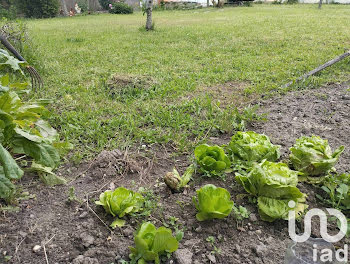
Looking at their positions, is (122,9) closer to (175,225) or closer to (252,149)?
(252,149)

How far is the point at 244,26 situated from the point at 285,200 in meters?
8.73

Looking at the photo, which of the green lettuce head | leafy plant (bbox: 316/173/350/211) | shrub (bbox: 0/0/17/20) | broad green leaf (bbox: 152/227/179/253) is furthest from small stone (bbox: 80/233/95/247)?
shrub (bbox: 0/0/17/20)

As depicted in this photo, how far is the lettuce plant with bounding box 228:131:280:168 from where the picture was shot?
2146 millimetres

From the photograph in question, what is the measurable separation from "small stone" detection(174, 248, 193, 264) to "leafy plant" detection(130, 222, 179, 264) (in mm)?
54

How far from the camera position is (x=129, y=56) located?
5797 mm

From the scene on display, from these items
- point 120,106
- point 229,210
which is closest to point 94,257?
point 229,210

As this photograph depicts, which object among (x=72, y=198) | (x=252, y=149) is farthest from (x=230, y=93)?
(x=72, y=198)

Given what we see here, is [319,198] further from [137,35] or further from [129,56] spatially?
[137,35]

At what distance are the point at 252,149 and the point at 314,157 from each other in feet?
1.36

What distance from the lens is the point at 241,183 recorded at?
1938 mm

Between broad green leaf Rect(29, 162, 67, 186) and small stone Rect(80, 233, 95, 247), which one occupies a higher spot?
broad green leaf Rect(29, 162, 67, 186)

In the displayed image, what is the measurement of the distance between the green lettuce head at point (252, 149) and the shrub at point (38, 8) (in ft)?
59.8

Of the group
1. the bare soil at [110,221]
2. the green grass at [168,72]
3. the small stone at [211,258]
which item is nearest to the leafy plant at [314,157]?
the bare soil at [110,221]

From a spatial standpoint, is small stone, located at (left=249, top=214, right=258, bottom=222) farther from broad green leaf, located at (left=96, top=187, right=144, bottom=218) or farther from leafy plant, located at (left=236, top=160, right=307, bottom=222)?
broad green leaf, located at (left=96, top=187, right=144, bottom=218)
